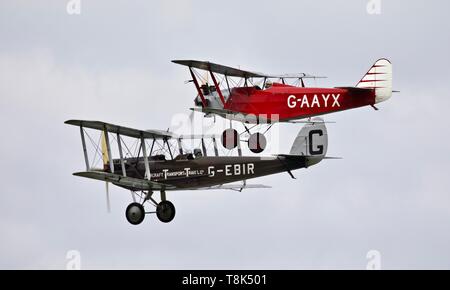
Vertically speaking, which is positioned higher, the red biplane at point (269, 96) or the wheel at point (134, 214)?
the red biplane at point (269, 96)

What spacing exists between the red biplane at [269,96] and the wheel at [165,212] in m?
2.43

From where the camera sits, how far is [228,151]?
44.9 meters

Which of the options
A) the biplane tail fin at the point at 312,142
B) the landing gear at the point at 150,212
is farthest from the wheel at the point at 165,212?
the biplane tail fin at the point at 312,142

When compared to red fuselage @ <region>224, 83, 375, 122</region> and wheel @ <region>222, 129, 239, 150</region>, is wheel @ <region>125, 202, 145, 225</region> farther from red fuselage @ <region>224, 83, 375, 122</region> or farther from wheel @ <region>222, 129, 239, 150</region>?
red fuselage @ <region>224, 83, 375, 122</region>

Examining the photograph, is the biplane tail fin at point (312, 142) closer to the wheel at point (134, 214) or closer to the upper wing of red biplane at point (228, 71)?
the upper wing of red biplane at point (228, 71)

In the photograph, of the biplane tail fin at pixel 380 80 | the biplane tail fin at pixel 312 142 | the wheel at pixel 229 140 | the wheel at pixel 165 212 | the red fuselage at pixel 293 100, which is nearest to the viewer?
the biplane tail fin at pixel 380 80

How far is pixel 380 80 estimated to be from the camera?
43.6 m

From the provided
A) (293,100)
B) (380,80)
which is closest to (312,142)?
(293,100)

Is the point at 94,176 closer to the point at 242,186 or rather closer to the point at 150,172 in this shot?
the point at 150,172

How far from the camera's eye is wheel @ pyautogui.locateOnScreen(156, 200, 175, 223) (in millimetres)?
44562

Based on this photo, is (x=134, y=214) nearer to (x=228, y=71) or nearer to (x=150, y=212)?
(x=150, y=212)

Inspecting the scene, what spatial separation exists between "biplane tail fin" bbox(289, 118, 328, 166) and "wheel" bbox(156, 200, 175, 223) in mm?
3764

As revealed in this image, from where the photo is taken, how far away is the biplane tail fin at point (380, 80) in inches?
1709
